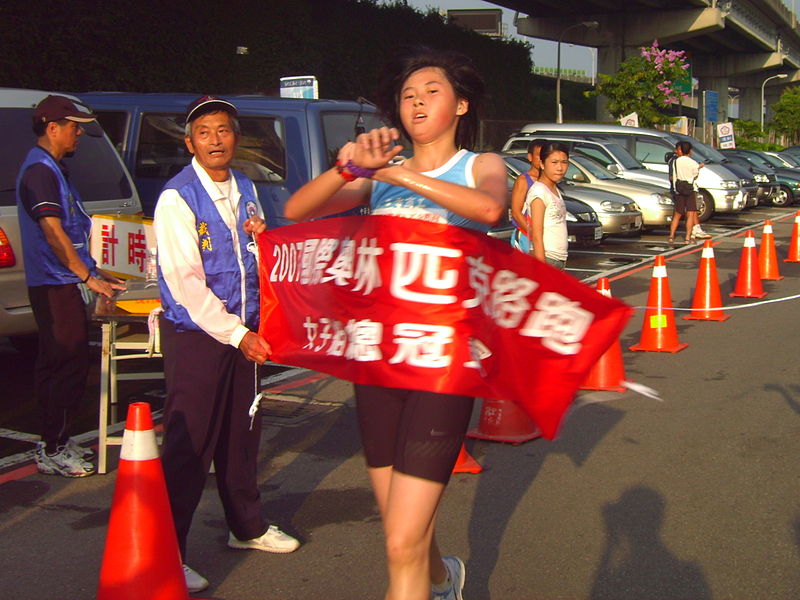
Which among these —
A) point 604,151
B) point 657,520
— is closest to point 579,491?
point 657,520

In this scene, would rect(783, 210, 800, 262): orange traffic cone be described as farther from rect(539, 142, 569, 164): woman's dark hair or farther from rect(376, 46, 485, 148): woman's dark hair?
rect(376, 46, 485, 148): woman's dark hair

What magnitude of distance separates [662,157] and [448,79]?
20.2 meters

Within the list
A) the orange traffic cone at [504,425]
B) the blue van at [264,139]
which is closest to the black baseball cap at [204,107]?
the orange traffic cone at [504,425]

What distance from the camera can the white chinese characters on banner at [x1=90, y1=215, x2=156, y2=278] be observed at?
5.54 meters

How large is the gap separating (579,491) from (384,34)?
28.3m

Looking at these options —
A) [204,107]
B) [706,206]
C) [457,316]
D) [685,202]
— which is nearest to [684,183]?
[685,202]

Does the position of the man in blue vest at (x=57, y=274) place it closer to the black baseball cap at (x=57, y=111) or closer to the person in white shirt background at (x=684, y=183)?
the black baseball cap at (x=57, y=111)

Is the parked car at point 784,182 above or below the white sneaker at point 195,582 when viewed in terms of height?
above

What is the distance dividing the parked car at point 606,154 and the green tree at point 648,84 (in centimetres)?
1722

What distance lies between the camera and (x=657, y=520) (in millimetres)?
4629

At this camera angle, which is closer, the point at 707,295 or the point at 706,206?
the point at 707,295

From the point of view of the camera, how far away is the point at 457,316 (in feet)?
9.46

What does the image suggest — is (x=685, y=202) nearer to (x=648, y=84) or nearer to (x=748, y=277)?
(x=748, y=277)

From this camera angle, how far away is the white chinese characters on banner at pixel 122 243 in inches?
218
